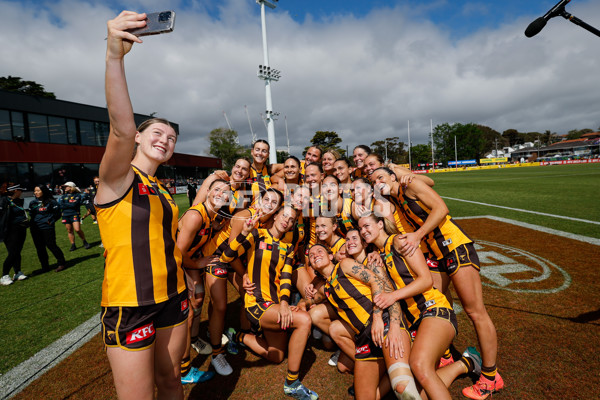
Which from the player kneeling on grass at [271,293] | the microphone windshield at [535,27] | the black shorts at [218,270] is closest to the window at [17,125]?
the black shorts at [218,270]

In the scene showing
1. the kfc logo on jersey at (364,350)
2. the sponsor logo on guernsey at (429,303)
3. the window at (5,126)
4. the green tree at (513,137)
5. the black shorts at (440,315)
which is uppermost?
the green tree at (513,137)

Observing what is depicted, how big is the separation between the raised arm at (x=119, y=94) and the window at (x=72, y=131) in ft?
123

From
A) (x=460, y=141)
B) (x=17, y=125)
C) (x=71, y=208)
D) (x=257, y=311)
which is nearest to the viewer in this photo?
(x=257, y=311)

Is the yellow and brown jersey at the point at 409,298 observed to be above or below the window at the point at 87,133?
below

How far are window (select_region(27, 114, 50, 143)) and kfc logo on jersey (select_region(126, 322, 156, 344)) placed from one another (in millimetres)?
35739

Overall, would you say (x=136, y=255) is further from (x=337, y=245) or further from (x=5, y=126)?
(x=5, y=126)

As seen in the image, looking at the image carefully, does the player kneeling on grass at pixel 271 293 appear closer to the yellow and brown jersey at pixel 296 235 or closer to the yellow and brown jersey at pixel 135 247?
the yellow and brown jersey at pixel 296 235

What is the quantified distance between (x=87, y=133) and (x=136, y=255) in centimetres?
3870

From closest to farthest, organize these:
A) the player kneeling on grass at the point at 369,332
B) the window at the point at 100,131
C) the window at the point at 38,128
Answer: the player kneeling on grass at the point at 369,332 → the window at the point at 38,128 → the window at the point at 100,131

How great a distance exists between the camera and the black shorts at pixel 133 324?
65.7 inches

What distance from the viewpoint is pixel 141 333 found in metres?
1.72

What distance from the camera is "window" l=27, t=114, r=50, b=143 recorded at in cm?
2611

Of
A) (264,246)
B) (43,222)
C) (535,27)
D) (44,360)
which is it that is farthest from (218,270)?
(43,222)

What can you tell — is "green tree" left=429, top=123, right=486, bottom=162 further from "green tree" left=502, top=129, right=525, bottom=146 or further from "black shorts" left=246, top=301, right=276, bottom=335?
"black shorts" left=246, top=301, right=276, bottom=335
